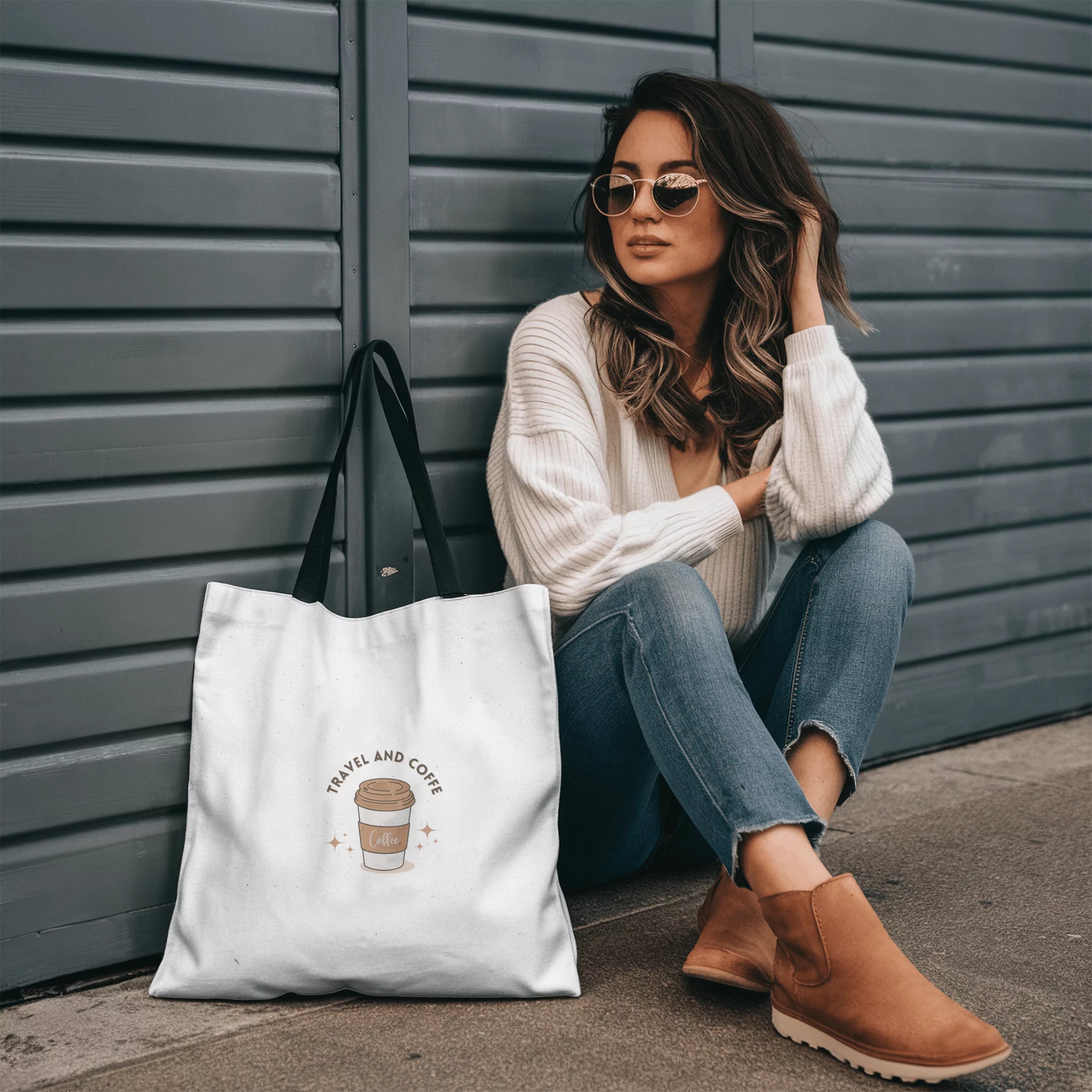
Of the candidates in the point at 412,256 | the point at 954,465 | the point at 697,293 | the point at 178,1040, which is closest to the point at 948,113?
the point at 954,465

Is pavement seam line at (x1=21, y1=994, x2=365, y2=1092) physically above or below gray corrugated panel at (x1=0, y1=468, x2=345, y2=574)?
below

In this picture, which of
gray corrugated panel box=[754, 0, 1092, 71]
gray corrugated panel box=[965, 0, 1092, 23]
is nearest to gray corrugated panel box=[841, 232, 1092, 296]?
gray corrugated panel box=[754, 0, 1092, 71]

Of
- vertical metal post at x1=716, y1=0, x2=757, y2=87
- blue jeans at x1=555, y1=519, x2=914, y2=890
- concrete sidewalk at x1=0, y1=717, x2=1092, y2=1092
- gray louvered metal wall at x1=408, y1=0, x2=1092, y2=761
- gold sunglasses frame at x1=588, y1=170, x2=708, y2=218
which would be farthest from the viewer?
vertical metal post at x1=716, y1=0, x2=757, y2=87

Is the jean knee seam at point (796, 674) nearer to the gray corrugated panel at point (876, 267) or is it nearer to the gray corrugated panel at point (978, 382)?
the gray corrugated panel at point (876, 267)

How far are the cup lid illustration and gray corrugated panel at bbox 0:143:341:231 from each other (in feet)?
3.32

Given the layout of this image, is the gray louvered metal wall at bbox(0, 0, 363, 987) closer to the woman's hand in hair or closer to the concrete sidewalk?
the concrete sidewalk

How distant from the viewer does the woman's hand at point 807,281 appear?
8.46 feet

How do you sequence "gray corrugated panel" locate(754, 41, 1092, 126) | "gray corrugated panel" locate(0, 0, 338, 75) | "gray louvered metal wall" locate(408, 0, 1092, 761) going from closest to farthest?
"gray corrugated panel" locate(0, 0, 338, 75) → "gray louvered metal wall" locate(408, 0, 1092, 761) → "gray corrugated panel" locate(754, 41, 1092, 126)

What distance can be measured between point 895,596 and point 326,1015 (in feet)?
3.88

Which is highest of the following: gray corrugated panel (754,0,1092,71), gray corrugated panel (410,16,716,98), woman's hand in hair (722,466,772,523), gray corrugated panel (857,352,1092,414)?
gray corrugated panel (754,0,1092,71)

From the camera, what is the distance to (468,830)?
6.77 feet

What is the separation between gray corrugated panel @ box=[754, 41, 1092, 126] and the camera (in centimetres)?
314

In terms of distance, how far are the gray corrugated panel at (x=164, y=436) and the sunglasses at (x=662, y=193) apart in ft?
2.18

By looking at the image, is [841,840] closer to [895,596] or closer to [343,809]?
[895,596]
